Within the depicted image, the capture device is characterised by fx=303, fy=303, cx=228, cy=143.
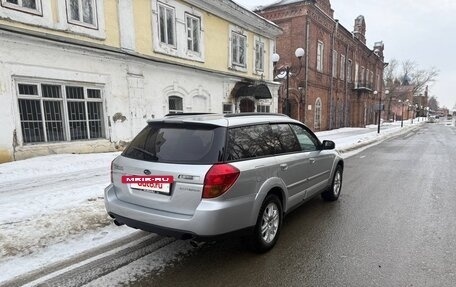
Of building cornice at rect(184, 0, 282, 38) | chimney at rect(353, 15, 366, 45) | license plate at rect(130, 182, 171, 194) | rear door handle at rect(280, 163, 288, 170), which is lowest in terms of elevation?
license plate at rect(130, 182, 171, 194)

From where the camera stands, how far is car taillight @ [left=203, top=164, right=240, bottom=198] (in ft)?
10.1

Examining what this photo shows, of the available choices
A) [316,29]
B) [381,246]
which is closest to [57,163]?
[381,246]

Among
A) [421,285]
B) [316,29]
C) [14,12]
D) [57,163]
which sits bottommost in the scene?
[421,285]

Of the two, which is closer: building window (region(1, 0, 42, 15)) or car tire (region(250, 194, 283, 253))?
car tire (region(250, 194, 283, 253))

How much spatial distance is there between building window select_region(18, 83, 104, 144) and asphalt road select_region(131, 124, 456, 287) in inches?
293

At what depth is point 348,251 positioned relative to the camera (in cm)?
381

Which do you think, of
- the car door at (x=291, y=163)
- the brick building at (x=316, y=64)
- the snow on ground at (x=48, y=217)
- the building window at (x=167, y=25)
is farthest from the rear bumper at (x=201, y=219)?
the brick building at (x=316, y=64)

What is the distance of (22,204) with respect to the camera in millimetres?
5305

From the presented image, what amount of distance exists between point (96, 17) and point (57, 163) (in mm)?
5060

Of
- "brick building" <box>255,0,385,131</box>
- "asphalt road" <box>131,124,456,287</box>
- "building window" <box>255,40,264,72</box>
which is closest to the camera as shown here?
"asphalt road" <box>131,124,456,287</box>

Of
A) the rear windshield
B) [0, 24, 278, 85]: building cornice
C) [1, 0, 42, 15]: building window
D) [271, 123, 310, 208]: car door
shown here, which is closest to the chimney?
[0, 24, 278, 85]: building cornice

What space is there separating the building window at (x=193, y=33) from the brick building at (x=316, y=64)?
7.40 metres

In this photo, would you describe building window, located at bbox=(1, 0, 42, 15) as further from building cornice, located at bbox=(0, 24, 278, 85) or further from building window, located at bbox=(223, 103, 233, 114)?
building window, located at bbox=(223, 103, 233, 114)

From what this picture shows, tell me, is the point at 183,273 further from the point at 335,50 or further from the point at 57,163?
the point at 335,50
